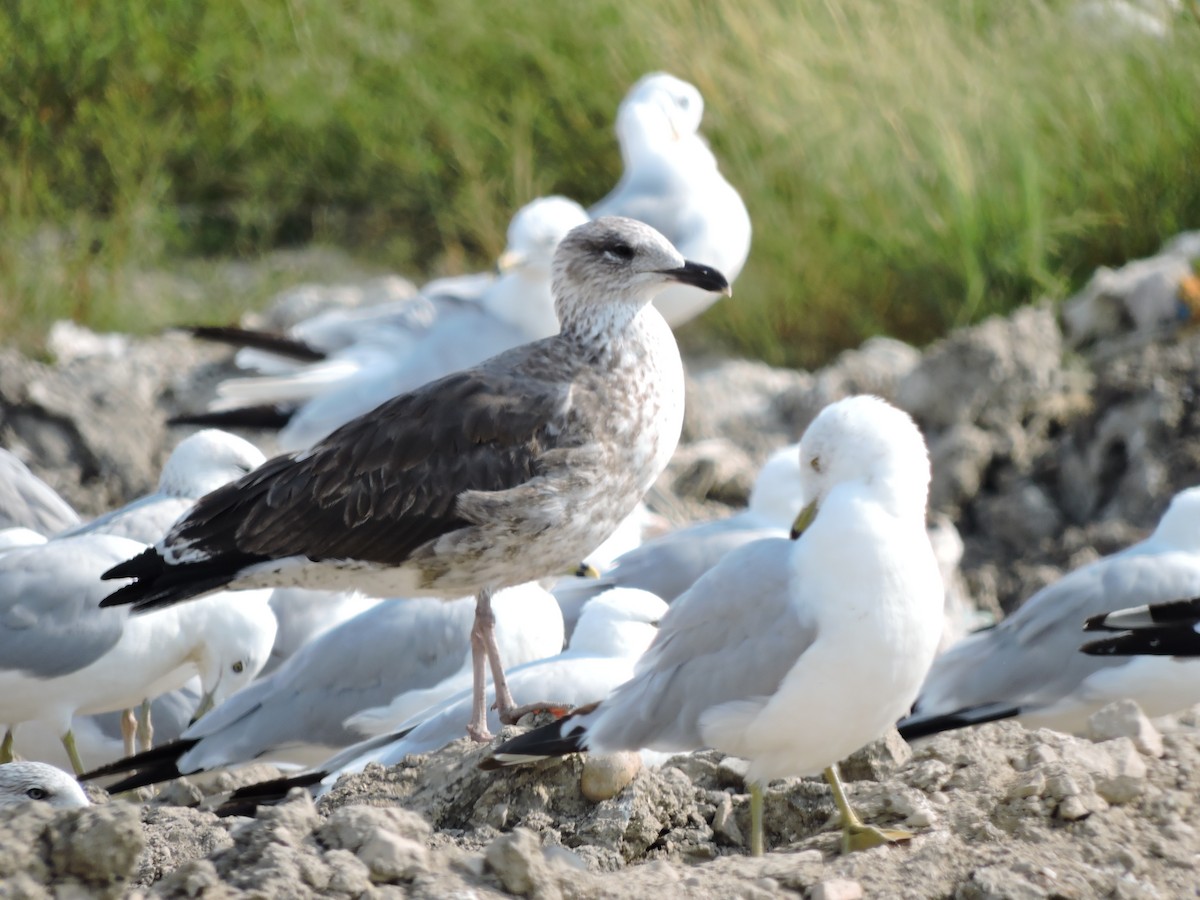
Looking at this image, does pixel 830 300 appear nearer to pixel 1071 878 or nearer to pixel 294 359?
pixel 294 359

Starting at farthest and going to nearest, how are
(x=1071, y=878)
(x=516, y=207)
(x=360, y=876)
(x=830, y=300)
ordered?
(x=516, y=207) → (x=830, y=300) → (x=1071, y=878) → (x=360, y=876)

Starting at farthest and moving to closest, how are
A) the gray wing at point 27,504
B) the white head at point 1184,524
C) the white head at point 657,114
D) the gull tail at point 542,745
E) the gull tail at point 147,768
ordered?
1. the white head at point 657,114
2. the gray wing at point 27,504
3. the white head at point 1184,524
4. the gull tail at point 147,768
5. the gull tail at point 542,745

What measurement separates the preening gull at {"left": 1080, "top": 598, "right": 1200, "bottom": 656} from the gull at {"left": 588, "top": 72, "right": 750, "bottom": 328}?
12.3 feet

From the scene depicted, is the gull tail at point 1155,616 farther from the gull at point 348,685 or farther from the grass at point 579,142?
the grass at point 579,142

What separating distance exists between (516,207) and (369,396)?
3.79 metres

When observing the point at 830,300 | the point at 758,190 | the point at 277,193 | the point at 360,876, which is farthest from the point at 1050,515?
the point at 277,193

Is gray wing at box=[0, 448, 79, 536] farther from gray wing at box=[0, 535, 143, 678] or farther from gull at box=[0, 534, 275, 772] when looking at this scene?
gray wing at box=[0, 535, 143, 678]

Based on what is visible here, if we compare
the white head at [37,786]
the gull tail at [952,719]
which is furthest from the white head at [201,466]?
the gull tail at [952,719]

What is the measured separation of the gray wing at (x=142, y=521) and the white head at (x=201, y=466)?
0.10 metres

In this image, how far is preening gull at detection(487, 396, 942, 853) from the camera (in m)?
3.90

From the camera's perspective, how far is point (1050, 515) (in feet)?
26.0

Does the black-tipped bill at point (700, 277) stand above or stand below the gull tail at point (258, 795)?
above

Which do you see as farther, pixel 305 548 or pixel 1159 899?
pixel 305 548

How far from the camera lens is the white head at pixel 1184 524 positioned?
559cm
